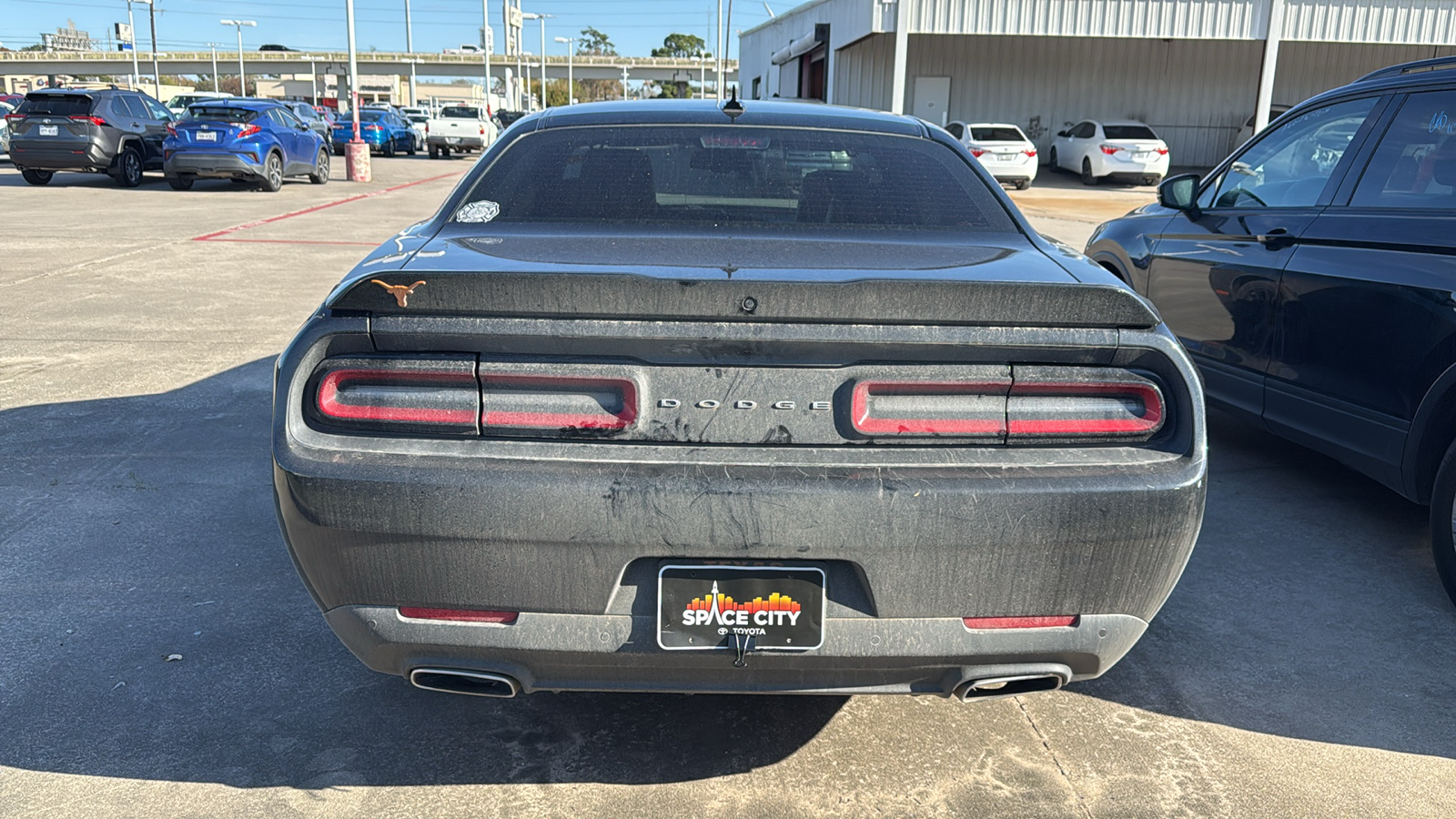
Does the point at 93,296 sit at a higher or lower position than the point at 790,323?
lower

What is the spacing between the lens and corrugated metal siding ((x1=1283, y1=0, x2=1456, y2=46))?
25.6 metres

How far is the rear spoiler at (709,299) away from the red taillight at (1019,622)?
1.97 feet

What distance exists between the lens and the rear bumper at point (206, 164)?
743 inches

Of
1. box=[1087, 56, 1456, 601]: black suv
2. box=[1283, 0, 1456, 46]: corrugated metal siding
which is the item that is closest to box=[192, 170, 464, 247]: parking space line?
box=[1087, 56, 1456, 601]: black suv

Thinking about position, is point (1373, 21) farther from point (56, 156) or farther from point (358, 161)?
point (56, 156)

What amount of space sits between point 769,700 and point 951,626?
94 cm

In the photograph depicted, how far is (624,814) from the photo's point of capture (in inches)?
101

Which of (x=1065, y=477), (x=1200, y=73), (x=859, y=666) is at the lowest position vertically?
(x=859, y=666)

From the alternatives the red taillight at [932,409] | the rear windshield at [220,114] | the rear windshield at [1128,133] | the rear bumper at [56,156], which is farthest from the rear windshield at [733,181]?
the rear windshield at [1128,133]

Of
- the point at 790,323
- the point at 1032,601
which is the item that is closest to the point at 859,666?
the point at 1032,601

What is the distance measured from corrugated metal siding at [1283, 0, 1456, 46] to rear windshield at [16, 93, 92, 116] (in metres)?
24.6

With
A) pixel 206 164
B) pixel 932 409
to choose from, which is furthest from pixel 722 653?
pixel 206 164

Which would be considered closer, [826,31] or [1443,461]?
[1443,461]

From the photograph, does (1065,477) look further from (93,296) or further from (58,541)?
(93,296)
